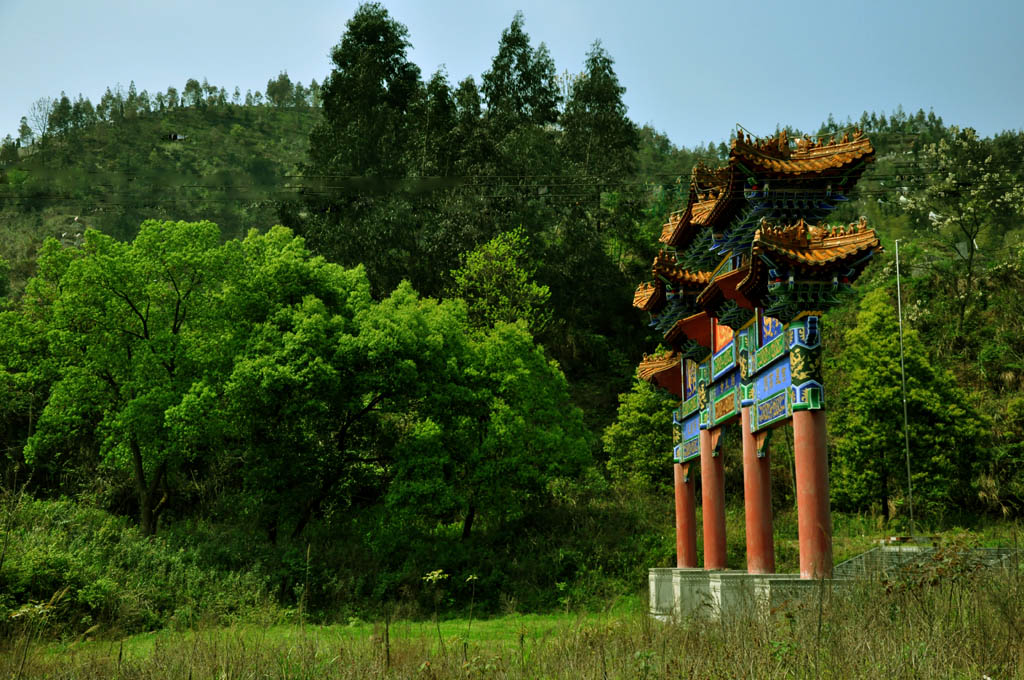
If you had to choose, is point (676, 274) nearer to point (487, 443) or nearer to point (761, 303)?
point (761, 303)

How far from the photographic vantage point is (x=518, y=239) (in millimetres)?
38125

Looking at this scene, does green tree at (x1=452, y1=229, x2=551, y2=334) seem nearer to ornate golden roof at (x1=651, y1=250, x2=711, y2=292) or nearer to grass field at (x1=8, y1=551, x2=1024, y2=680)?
ornate golden roof at (x1=651, y1=250, x2=711, y2=292)

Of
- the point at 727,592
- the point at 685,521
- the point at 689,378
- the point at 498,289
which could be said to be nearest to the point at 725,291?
the point at 689,378

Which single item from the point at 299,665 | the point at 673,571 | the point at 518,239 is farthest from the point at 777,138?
the point at 518,239

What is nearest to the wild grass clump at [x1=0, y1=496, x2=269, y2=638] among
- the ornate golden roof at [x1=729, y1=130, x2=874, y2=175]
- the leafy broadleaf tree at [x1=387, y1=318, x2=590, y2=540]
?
the leafy broadleaf tree at [x1=387, y1=318, x2=590, y2=540]

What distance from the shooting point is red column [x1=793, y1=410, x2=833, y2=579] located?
459 inches

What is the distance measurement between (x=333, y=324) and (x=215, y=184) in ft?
23.0

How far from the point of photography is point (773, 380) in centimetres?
1331

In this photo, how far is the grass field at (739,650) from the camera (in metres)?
5.95

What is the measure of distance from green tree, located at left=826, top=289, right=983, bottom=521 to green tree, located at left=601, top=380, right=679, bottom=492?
5.79 metres

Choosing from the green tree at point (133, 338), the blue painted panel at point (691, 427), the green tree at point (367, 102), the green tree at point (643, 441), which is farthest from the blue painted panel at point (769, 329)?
the green tree at point (367, 102)

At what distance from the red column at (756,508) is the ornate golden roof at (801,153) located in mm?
3892

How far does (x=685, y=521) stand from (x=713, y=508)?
1.68m

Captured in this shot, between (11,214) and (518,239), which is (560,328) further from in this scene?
(11,214)
